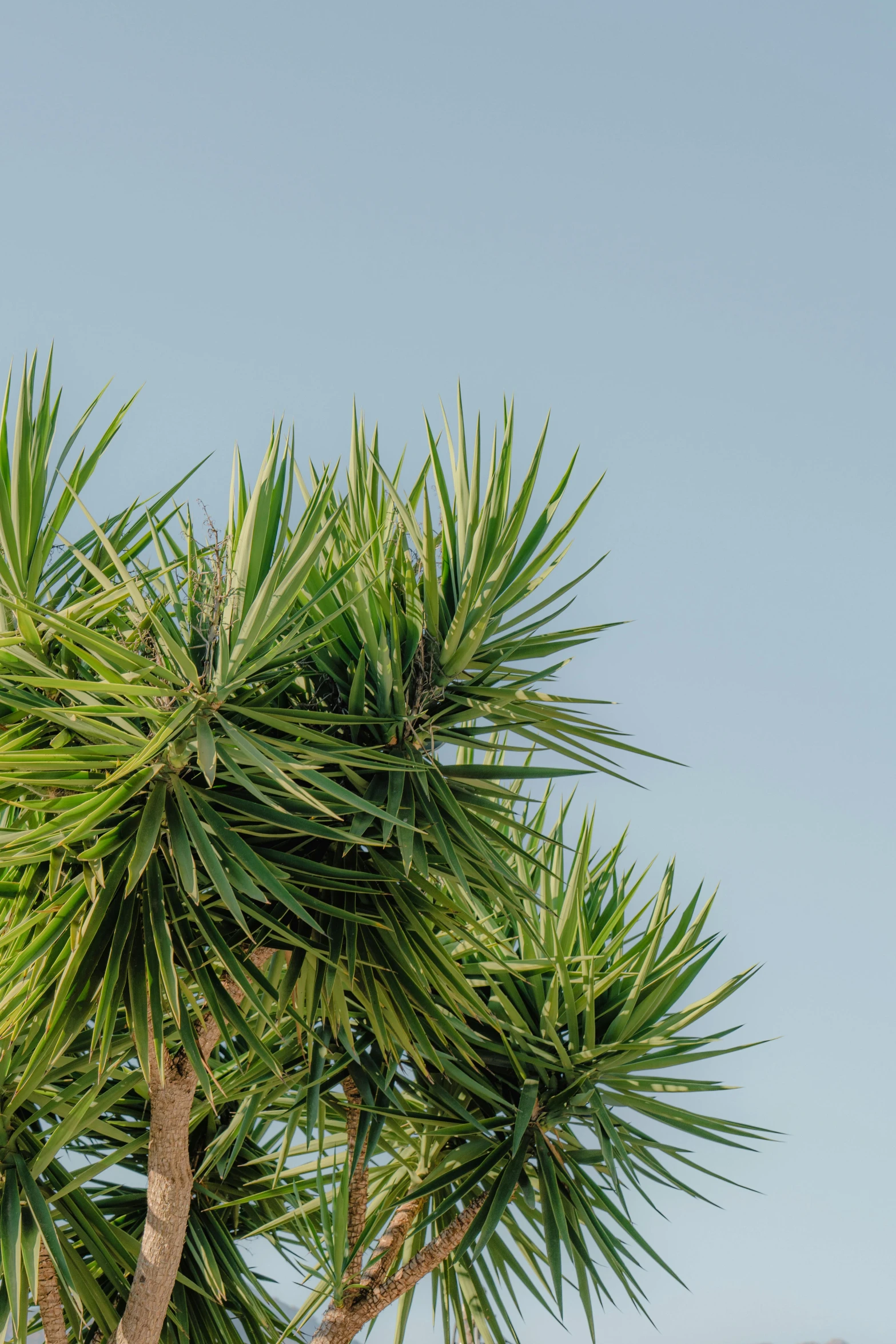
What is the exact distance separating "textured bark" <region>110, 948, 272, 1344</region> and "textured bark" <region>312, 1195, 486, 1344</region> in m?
0.58

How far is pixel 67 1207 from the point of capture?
10.4 feet

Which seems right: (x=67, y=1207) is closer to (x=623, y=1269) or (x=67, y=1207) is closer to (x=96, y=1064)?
(x=96, y=1064)

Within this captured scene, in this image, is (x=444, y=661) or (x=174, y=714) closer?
(x=174, y=714)

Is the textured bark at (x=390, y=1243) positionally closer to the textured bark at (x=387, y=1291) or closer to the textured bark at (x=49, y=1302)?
the textured bark at (x=387, y=1291)

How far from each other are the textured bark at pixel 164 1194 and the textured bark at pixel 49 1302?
0.87ft

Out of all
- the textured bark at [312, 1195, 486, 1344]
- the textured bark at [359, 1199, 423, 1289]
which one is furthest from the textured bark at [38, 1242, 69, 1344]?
the textured bark at [359, 1199, 423, 1289]

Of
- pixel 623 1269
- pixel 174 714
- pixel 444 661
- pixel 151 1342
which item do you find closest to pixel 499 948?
pixel 623 1269

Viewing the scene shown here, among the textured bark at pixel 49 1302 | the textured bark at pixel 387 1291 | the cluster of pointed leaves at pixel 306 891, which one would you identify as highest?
the cluster of pointed leaves at pixel 306 891

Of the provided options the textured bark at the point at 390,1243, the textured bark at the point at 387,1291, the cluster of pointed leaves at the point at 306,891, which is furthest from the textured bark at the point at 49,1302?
the textured bark at the point at 390,1243

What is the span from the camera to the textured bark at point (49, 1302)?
2947 millimetres

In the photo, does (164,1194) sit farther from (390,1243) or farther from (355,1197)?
(390,1243)

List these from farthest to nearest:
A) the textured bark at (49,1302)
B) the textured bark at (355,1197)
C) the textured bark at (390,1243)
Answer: the textured bark at (390,1243)
the textured bark at (355,1197)
the textured bark at (49,1302)

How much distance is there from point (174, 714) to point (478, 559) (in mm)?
894

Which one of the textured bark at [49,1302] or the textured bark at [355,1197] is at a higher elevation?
the textured bark at [355,1197]
